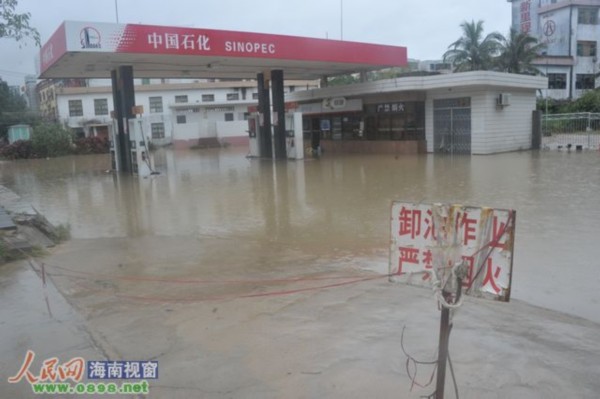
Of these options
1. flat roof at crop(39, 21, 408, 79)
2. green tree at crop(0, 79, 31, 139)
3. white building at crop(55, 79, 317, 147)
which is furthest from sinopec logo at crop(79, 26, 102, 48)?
green tree at crop(0, 79, 31, 139)

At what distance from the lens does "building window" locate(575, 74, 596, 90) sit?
52.7 m

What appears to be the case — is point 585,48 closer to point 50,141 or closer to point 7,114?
point 50,141

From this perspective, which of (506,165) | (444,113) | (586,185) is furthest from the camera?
(444,113)

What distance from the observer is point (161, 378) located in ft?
→ 11.2

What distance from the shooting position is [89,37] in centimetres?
1559

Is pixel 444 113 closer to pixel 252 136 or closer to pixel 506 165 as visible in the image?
pixel 506 165

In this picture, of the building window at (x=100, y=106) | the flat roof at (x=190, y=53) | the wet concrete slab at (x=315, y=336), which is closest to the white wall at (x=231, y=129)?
the building window at (x=100, y=106)

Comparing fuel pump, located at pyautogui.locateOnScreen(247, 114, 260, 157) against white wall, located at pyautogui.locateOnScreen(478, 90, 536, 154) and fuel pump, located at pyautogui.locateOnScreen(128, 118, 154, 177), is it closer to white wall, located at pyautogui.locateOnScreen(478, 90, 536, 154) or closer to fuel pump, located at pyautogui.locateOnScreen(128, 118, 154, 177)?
fuel pump, located at pyautogui.locateOnScreen(128, 118, 154, 177)

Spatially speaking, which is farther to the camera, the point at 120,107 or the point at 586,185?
the point at 120,107

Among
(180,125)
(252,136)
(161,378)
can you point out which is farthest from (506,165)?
(180,125)

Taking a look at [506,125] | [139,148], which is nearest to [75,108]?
[139,148]

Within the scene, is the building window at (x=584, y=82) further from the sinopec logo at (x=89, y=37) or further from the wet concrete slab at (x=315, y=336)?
the wet concrete slab at (x=315, y=336)

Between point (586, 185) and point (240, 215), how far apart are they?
7928 millimetres

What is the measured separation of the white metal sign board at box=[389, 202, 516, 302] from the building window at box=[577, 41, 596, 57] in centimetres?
5826
